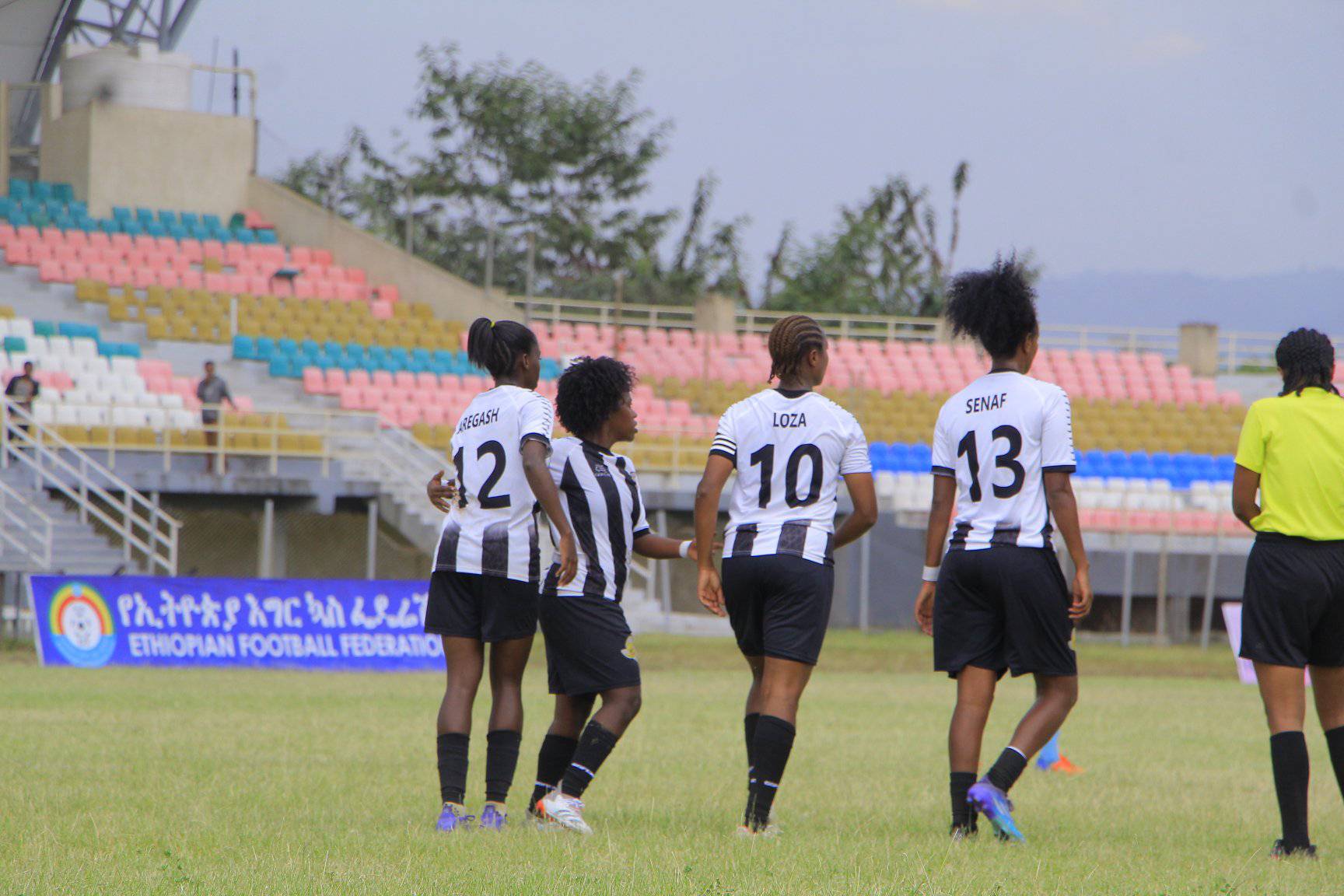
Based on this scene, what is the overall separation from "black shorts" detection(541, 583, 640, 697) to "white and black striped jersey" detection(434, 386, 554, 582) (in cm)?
19

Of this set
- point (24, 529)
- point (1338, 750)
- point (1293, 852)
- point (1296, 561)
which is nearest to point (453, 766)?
point (1293, 852)

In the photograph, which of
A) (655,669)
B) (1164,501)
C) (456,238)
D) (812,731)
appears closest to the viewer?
(812,731)

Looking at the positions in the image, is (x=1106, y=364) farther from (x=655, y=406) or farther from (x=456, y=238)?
(x=456, y=238)

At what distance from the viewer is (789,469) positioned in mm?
6242

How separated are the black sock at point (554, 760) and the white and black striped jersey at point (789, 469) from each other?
3.33 feet

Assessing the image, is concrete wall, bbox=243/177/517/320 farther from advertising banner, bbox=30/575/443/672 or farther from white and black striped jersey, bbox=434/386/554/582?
white and black striped jersey, bbox=434/386/554/582

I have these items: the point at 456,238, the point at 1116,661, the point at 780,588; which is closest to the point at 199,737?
the point at 780,588

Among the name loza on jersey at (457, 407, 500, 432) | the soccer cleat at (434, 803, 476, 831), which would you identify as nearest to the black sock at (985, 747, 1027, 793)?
the soccer cleat at (434, 803, 476, 831)

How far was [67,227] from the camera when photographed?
3106cm

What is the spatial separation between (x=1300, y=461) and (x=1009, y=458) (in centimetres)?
110

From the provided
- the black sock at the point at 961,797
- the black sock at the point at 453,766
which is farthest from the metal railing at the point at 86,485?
the black sock at the point at 961,797

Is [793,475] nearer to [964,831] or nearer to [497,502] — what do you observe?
[497,502]

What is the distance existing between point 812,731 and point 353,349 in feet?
62.2

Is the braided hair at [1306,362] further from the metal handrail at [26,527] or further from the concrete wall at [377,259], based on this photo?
the concrete wall at [377,259]
